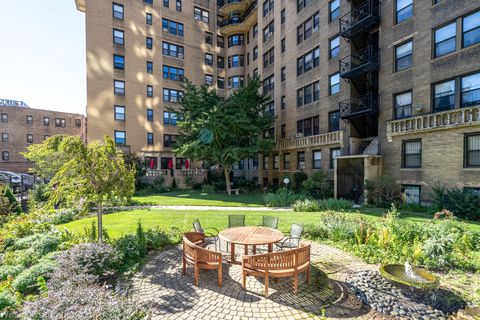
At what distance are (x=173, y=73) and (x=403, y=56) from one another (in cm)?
2742

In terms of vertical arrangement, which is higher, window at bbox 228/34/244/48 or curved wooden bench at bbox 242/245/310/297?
window at bbox 228/34/244/48

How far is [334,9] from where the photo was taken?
2080 centimetres

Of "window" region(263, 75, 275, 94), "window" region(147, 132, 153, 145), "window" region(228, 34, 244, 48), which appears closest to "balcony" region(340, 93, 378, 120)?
"window" region(263, 75, 275, 94)

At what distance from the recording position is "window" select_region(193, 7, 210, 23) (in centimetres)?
3484

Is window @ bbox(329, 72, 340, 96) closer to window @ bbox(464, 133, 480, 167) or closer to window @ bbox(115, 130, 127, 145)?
window @ bbox(464, 133, 480, 167)

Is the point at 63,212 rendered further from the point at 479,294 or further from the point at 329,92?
the point at 329,92

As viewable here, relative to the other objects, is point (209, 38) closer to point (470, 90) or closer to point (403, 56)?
point (403, 56)

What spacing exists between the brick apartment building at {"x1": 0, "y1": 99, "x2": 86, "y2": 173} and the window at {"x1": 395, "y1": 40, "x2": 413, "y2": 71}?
47.8 meters

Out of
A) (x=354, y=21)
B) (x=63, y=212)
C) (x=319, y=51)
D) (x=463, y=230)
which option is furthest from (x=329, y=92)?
(x=63, y=212)

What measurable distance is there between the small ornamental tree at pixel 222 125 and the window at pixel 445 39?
14278mm

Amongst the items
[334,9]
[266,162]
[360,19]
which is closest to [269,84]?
[266,162]

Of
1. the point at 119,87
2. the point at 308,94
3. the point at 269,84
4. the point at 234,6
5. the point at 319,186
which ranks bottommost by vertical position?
the point at 319,186

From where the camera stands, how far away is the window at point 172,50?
107 feet

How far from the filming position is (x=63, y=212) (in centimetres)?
1422
